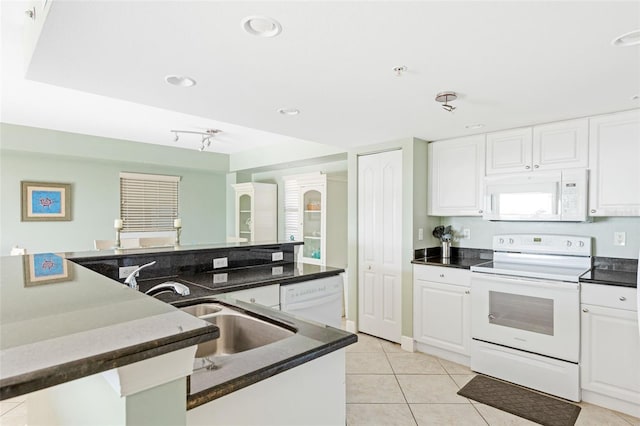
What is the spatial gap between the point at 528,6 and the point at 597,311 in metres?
2.21

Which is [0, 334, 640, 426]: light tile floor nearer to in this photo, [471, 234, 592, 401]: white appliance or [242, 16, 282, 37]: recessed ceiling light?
[471, 234, 592, 401]: white appliance

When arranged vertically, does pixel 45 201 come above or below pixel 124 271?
above

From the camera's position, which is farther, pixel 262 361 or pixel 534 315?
pixel 534 315

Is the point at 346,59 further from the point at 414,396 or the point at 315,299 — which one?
the point at 414,396

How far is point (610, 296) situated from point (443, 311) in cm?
127

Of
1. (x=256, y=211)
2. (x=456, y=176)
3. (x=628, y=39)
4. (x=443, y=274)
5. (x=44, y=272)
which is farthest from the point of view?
(x=256, y=211)

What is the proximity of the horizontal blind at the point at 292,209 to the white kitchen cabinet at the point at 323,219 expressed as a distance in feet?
0.37

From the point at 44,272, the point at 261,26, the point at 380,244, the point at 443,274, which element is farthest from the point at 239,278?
the point at 443,274

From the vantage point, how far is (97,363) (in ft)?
1.89

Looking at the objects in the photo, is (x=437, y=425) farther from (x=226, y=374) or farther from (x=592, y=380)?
(x=226, y=374)

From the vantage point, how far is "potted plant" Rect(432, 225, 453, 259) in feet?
12.4

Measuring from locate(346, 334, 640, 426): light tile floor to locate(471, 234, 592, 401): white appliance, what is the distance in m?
0.25

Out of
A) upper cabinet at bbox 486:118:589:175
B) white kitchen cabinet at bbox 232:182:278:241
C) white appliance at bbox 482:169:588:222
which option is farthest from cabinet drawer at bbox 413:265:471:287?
white kitchen cabinet at bbox 232:182:278:241

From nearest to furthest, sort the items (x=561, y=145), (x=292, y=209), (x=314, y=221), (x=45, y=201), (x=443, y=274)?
(x=561, y=145)
(x=443, y=274)
(x=45, y=201)
(x=314, y=221)
(x=292, y=209)
